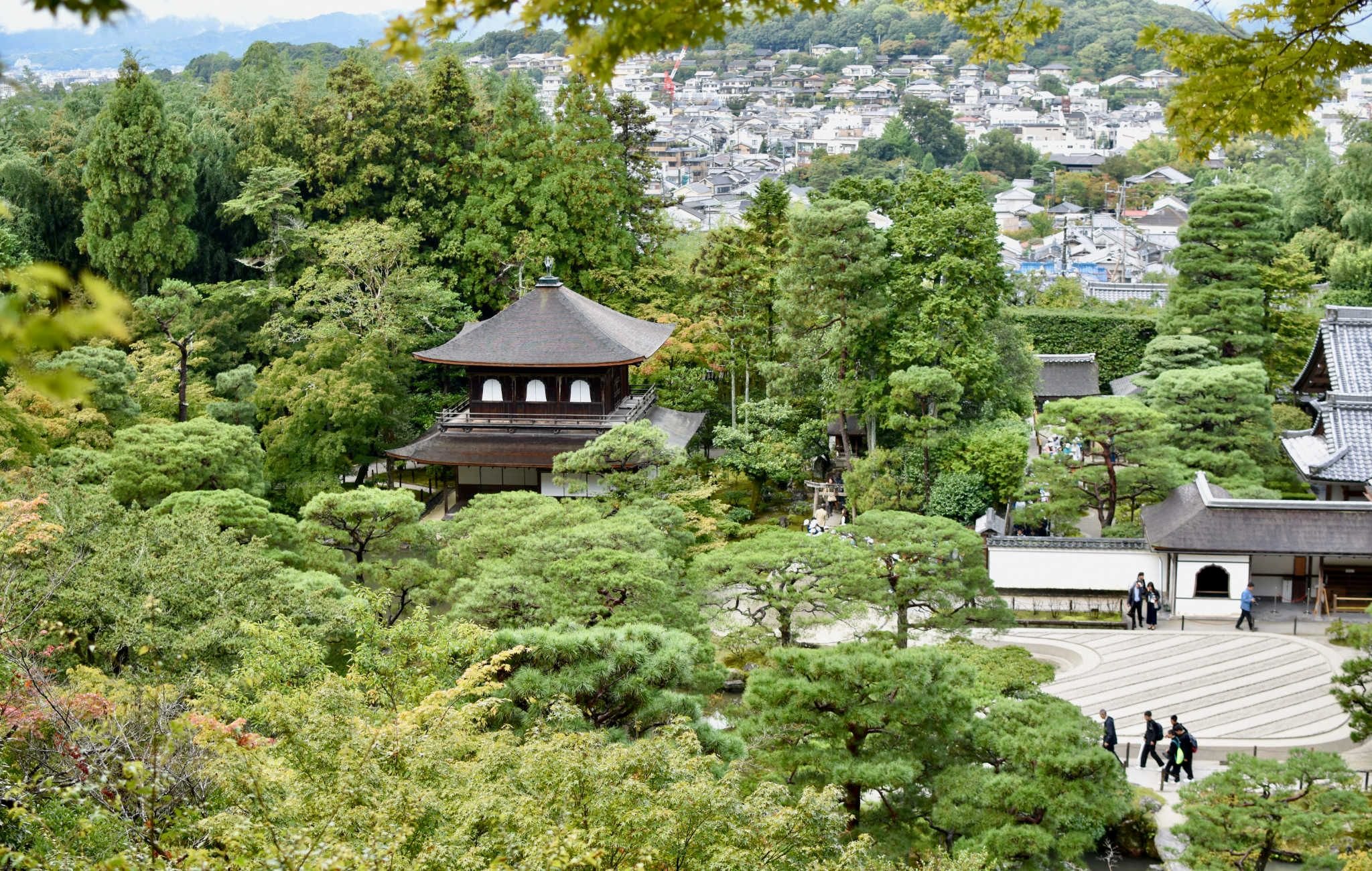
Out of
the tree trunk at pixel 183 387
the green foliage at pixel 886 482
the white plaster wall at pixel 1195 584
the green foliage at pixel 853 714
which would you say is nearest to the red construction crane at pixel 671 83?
the tree trunk at pixel 183 387

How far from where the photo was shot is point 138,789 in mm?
6090

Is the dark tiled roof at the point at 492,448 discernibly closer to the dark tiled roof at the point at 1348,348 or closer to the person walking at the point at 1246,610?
the person walking at the point at 1246,610

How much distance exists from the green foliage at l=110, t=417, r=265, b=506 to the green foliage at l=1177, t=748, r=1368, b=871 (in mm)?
14231

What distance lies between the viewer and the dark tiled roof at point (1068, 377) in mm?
35000

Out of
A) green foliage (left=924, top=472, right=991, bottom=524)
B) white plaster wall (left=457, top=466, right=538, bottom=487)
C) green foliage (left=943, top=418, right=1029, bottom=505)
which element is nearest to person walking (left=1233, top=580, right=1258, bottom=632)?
green foliage (left=943, top=418, right=1029, bottom=505)

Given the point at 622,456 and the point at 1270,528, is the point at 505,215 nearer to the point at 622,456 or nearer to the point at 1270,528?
the point at 622,456

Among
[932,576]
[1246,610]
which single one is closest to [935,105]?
[1246,610]

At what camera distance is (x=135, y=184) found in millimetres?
29828

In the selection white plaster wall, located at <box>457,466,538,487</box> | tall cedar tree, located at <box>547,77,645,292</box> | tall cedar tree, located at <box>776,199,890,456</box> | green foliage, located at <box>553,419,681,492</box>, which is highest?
tall cedar tree, located at <box>547,77,645,292</box>

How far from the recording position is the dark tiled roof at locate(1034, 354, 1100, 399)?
115 feet

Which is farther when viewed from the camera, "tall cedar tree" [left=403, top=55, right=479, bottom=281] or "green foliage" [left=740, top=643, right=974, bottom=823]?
"tall cedar tree" [left=403, top=55, right=479, bottom=281]

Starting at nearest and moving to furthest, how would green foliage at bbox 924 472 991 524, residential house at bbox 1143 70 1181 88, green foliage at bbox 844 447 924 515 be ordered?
1. green foliage at bbox 924 472 991 524
2. green foliage at bbox 844 447 924 515
3. residential house at bbox 1143 70 1181 88

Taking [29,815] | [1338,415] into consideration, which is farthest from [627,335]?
[29,815]

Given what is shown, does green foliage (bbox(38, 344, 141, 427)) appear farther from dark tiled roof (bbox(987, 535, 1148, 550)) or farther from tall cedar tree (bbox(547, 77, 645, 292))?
dark tiled roof (bbox(987, 535, 1148, 550))
